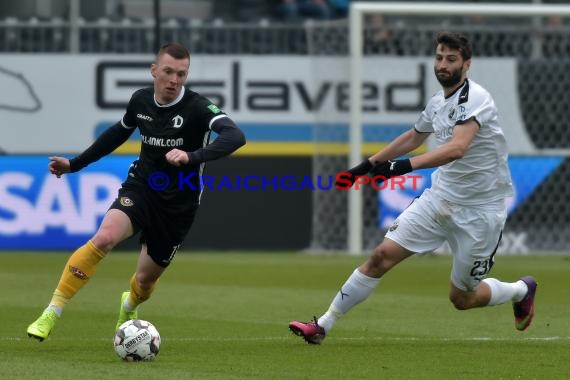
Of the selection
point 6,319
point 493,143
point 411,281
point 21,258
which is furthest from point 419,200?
point 21,258

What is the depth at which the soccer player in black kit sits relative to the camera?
9078 mm

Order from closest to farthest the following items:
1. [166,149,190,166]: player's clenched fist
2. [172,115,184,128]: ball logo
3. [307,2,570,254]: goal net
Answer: [166,149,190,166]: player's clenched fist → [172,115,184,128]: ball logo → [307,2,570,254]: goal net

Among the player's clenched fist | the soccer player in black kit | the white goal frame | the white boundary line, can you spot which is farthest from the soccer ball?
the white goal frame

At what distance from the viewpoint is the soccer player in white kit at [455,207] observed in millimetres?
9109

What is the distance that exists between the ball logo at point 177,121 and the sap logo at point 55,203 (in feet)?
29.3

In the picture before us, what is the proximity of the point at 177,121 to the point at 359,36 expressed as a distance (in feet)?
31.0

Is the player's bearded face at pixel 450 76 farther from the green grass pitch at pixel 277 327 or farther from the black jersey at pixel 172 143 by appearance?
the green grass pitch at pixel 277 327

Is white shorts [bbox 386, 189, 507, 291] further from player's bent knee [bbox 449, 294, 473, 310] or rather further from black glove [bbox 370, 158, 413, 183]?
black glove [bbox 370, 158, 413, 183]

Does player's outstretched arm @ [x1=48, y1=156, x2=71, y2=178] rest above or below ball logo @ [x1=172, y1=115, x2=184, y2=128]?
below

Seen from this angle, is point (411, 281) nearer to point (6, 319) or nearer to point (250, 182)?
point (250, 182)

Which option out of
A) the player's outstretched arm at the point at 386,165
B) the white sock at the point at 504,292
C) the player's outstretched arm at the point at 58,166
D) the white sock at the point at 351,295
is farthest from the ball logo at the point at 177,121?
the white sock at the point at 504,292

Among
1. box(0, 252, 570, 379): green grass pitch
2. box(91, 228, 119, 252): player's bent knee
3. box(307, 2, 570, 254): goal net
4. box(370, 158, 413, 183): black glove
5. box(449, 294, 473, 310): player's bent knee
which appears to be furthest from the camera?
box(307, 2, 570, 254): goal net

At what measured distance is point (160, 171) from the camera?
9.34 metres

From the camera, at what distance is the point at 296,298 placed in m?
12.9
